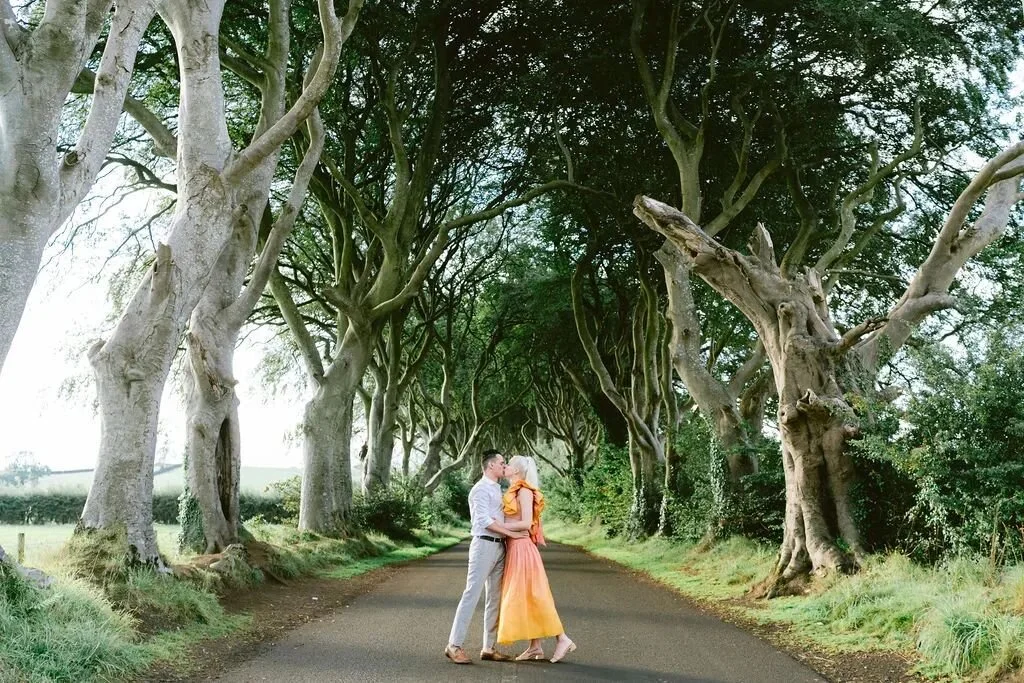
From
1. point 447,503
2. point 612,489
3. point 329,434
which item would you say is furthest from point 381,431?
point 447,503

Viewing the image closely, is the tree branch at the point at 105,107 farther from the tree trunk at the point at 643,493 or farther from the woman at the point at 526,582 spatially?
the tree trunk at the point at 643,493

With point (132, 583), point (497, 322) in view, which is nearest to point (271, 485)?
point (497, 322)

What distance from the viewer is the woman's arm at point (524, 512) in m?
8.20

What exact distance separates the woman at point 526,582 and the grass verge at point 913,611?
8.85ft

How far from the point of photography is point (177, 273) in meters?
10.2

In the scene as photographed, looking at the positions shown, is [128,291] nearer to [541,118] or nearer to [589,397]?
[541,118]

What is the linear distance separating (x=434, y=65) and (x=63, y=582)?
1441 centimetres

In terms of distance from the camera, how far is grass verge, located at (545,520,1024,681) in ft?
21.7

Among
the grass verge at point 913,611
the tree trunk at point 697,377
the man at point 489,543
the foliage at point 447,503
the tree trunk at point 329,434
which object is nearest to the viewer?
the grass verge at point 913,611

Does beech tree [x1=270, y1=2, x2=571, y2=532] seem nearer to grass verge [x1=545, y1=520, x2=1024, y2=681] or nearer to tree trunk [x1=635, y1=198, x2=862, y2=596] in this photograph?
tree trunk [x1=635, y1=198, x2=862, y2=596]

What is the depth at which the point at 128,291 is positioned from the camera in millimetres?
21391

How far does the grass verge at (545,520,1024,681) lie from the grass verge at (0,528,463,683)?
19.7 ft

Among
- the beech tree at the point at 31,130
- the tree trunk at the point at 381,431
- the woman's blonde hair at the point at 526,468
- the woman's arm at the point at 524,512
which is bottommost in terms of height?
the woman's arm at the point at 524,512

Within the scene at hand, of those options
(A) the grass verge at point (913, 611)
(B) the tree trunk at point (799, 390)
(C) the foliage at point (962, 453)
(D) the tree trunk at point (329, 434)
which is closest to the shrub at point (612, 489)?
(D) the tree trunk at point (329, 434)
